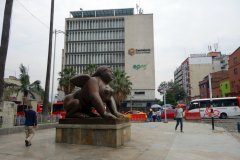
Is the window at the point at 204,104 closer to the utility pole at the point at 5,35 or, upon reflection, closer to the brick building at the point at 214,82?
the utility pole at the point at 5,35

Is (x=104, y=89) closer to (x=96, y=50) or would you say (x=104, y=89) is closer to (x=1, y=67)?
(x=1, y=67)

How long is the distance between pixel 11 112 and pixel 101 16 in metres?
42.7

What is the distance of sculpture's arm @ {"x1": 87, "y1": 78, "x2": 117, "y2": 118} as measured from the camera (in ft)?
18.3

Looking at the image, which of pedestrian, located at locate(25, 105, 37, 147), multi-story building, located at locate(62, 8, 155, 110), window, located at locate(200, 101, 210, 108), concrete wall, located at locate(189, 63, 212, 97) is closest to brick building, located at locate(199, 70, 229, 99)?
concrete wall, located at locate(189, 63, 212, 97)

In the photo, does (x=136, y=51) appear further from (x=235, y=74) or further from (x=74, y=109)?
(x=74, y=109)

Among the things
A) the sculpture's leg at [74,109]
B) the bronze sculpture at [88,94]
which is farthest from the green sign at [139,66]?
the sculpture's leg at [74,109]

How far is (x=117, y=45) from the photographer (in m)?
47.8

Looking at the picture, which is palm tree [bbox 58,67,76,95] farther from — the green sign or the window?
the green sign

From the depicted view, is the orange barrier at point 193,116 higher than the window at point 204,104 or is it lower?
lower

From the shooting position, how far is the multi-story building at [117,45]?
44.9 metres

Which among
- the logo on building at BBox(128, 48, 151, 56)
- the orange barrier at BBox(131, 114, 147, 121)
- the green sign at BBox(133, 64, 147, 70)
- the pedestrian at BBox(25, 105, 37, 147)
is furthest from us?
the logo on building at BBox(128, 48, 151, 56)

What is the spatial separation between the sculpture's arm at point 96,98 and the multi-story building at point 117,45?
38.8 metres

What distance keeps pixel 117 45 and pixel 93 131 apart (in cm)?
4344

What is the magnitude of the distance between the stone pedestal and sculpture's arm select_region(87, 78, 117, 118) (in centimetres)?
19
